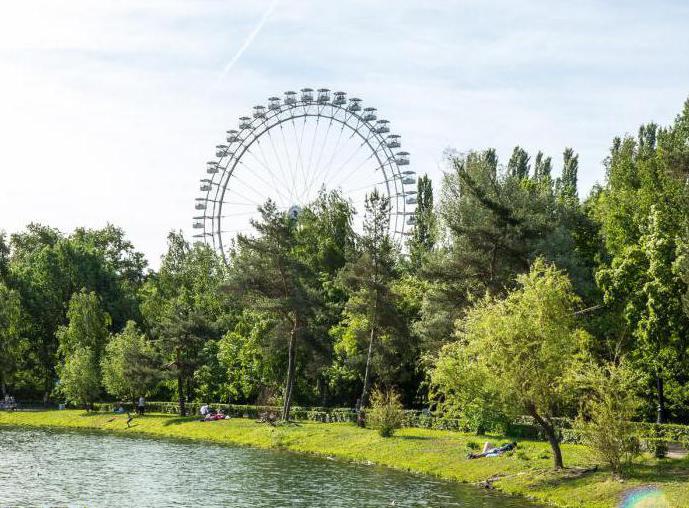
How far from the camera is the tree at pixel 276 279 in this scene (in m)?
70.9

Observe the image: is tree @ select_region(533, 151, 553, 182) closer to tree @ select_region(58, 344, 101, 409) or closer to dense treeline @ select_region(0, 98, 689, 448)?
dense treeline @ select_region(0, 98, 689, 448)

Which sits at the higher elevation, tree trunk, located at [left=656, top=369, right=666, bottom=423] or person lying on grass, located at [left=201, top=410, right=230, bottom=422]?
tree trunk, located at [left=656, top=369, right=666, bottom=423]

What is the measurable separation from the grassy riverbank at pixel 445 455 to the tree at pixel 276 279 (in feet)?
25.9

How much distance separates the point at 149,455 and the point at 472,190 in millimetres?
27688

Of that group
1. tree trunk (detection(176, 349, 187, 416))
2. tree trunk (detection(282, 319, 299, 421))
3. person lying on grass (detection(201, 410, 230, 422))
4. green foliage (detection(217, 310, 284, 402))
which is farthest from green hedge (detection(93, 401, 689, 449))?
green foliage (detection(217, 310, 284, 402))

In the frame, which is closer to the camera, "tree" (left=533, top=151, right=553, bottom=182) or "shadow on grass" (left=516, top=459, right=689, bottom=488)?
"shadow on grass" (left=516, top=459, right=689, bottom=488)

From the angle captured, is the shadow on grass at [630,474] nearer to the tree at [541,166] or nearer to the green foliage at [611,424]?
the green foliage at [611,424]

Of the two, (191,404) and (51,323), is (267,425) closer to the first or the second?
(191,404)

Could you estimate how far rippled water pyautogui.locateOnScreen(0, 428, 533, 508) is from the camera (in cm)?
3717

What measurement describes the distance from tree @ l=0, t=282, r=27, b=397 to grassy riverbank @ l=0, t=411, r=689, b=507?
1640cm

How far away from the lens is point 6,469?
4653 cm

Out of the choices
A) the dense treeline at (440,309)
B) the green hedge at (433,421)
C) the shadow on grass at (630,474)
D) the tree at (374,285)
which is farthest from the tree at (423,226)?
the shadow on grass at (630,474)

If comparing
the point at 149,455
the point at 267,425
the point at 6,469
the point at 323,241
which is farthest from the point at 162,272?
the point at 6,469

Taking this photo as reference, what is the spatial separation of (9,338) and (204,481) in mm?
63536
